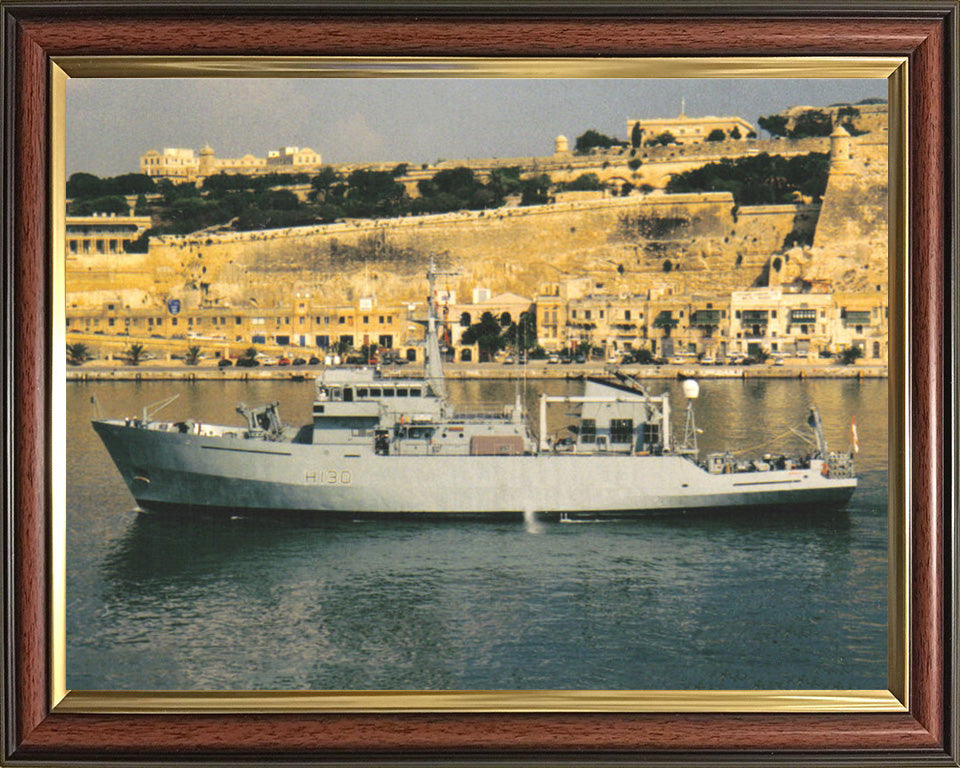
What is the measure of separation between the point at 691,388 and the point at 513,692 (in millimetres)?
1146

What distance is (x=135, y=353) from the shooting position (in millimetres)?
3043

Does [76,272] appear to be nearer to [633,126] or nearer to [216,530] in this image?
[216,530]

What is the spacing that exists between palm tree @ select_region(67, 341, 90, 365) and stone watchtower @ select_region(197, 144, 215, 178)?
63 cm

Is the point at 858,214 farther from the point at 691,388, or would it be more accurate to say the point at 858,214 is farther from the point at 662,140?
the point at 691,388

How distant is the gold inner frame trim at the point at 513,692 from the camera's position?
271 centimetres

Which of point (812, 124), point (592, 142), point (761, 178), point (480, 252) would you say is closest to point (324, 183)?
point (480, 252)

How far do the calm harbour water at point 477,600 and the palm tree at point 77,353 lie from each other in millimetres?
75

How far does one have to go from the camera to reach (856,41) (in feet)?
9.04

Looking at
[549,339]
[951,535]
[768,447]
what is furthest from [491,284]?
[951,535]

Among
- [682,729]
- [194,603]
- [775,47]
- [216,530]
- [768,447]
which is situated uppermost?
[775,47]

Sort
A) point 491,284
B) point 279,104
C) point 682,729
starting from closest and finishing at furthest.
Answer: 1. point 682,729
2. point 279,104
3. point 491,284

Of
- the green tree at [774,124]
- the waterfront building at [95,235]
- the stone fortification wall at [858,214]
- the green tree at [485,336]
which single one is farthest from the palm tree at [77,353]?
the stone fortification wall at [858,214]

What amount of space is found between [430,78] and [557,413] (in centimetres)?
Result: 118

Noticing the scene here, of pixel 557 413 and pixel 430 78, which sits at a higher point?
pixel 430 78
